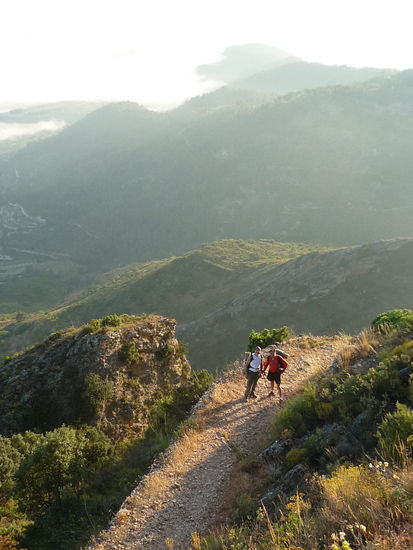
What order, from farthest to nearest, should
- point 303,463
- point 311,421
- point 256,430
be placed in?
point 256,430
point 311,421
point 303,463

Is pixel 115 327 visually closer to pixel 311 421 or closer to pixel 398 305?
pixel 311 421

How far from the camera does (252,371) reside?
37.9 feet

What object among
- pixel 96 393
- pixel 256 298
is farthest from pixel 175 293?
pixel 96 393

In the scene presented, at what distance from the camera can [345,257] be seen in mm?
71562

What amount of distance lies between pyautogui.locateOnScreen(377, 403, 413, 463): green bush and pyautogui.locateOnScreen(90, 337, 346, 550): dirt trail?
12.7ft

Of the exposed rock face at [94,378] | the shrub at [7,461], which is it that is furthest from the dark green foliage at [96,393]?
the shrub at [7,461]

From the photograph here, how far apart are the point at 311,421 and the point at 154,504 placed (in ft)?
13.0

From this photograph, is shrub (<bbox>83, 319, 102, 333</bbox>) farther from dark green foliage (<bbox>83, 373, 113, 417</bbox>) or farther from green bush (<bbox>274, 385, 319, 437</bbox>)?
green bush (<bbox>274, 385, 319, 437</bbox>)

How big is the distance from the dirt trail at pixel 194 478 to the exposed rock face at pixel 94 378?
4.55 meters

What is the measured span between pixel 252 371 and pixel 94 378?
677 cm

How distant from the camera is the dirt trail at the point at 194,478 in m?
6.93

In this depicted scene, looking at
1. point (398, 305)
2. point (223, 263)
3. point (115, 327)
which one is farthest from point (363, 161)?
point (115, 327)

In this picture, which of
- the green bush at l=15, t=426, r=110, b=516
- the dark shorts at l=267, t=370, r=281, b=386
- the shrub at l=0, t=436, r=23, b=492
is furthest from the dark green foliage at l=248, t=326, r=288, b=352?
the shrub at l=0, t=436, r=23, b=492

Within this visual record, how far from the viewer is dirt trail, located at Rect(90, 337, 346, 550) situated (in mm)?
6930
